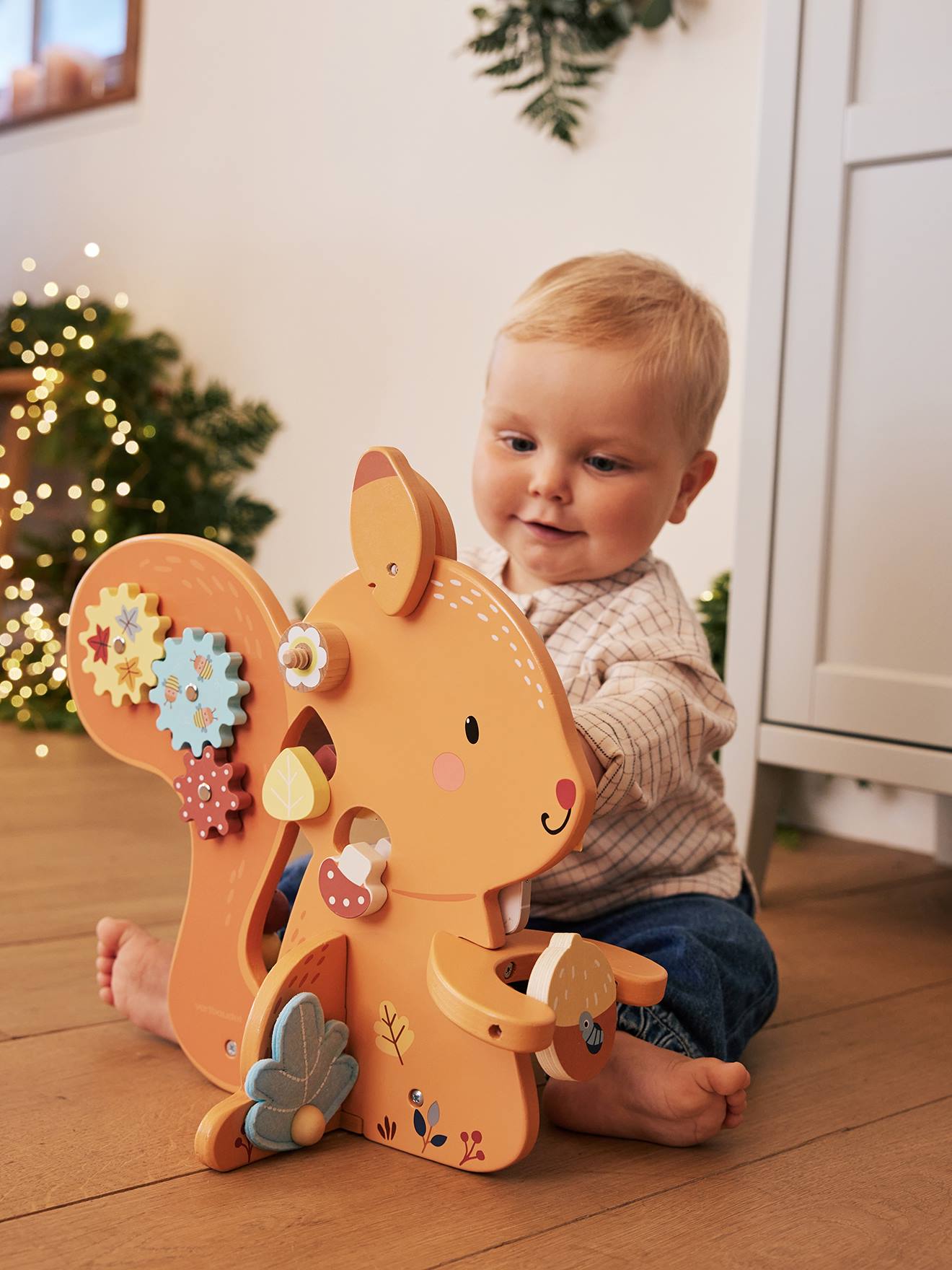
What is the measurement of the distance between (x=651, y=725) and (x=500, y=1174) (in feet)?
0.84

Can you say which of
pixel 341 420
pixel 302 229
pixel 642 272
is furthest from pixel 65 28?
→ pixel 642 272

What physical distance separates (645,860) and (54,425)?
66.5 inches

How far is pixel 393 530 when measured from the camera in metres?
0.65

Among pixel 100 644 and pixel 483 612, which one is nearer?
pixel 483 612

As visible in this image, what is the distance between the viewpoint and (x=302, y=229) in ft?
6.88

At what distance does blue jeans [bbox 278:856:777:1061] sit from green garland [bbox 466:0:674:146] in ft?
3.81

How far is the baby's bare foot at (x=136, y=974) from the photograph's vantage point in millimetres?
806

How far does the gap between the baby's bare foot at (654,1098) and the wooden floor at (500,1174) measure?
0.01 m

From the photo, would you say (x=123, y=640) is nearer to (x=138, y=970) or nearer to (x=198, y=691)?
(x=198, y=691)

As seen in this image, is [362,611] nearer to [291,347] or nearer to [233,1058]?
[233,1058]

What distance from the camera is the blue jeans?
758 millimetres

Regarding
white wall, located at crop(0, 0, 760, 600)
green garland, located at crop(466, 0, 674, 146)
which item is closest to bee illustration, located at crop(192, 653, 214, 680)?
white wall, located at crop(0, 0, 760, 600)

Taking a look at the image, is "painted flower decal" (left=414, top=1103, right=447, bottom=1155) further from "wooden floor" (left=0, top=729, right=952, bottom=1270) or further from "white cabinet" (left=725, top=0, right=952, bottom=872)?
"white cabinet" (left=725, top=0, right=952, bottom=872)

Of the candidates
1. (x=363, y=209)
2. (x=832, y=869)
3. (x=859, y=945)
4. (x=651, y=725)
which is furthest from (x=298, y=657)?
(x=363, y=209)
